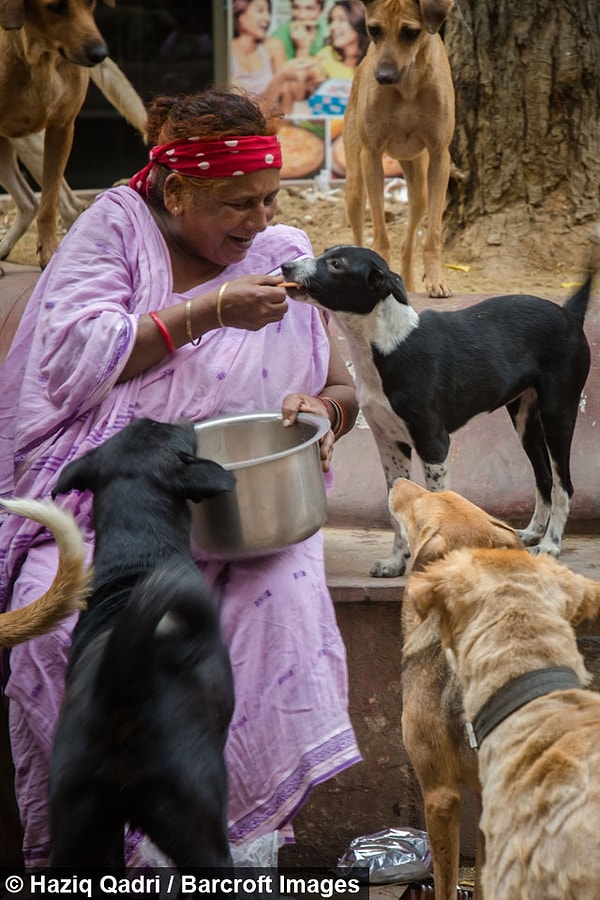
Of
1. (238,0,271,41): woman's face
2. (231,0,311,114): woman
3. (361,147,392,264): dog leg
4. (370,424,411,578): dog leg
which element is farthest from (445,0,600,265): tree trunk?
(370,424,411,578): dog leg

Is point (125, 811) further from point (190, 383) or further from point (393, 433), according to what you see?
point (393, 433)

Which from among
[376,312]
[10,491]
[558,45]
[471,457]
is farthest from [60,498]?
[558,45]

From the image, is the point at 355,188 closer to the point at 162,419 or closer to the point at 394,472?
the point at 394,472

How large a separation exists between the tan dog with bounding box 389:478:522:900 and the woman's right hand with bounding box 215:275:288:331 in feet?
1.98

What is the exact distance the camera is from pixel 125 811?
8.54 feet

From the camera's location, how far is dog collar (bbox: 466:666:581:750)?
2.50m

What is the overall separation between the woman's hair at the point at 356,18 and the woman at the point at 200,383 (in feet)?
16.7

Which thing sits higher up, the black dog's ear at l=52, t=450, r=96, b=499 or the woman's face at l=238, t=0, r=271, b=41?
the black dog's ear at l=52, t=450, r=96, b=499

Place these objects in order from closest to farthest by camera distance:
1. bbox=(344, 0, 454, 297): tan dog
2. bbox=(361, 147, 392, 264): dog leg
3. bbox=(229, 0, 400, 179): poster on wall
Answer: bbox=(344, 0, 454, 297): tan dog, bbox=(361, 147, 392, 264): dog leg, bbox=(229, 0, 400, 179): poster on wall

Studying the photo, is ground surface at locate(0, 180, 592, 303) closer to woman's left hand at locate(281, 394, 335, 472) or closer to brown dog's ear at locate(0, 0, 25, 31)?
brown dog's ear at locate(0, 0, 25, 31)

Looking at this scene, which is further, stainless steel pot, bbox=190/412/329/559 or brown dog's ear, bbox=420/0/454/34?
brown dog's ear, bbox=420/0/454/34

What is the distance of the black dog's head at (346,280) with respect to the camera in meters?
3.81

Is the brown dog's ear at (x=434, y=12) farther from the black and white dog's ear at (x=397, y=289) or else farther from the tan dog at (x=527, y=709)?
the tan dog at (x=527, y=709)

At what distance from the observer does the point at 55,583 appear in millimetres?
2691
